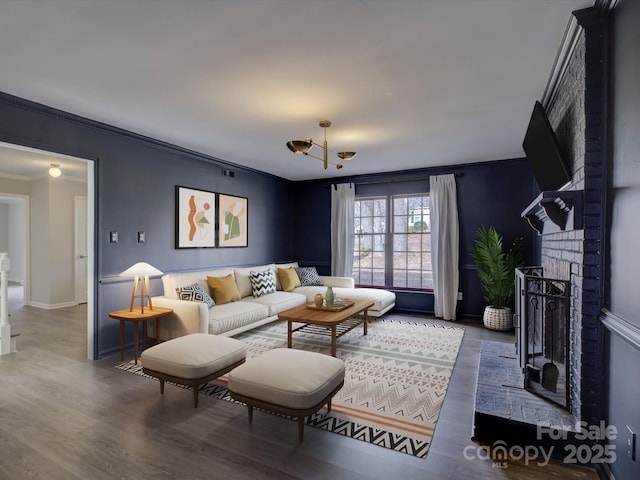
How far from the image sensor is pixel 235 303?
446cm

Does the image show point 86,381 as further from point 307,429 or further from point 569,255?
point 569,255

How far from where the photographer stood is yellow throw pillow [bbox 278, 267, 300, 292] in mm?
5688

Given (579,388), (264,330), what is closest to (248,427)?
(579,388)

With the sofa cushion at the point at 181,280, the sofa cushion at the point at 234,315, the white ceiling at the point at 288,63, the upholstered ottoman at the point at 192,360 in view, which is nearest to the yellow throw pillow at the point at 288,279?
the sofa cushion at the point at 234,315

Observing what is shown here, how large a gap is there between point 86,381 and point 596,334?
3879 mm

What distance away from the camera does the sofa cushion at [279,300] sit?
4.65 meters

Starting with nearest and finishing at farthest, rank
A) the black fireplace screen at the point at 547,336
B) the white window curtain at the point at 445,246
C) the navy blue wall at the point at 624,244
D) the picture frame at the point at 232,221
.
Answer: the navy blue wall at the point at 624,244
the black fireplace screen at the point at 547,336
the picture frame at the point at 232,221
the white window curtain at the point at 445,246

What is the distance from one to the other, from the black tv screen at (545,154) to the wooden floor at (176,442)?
1825 millimetres

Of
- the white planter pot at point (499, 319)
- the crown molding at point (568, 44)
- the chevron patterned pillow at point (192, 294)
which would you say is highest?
the crown molding at point (568, 44)

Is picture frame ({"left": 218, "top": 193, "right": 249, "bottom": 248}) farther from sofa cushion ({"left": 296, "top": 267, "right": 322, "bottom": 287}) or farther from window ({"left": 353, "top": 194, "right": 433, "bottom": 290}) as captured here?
window ({"left": 353, "top": 194, "right": 433, "bottom": 290})

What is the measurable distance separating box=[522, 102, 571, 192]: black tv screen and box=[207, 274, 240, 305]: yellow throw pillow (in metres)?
3.75

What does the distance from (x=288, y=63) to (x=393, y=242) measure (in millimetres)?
4266

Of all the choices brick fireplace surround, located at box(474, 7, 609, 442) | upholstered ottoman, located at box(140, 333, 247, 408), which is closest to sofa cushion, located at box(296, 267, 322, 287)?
upholstered ottoman, located at box(140, 333, 247, 408)

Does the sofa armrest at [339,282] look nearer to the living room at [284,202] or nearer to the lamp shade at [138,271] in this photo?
the living room at [284,202]
